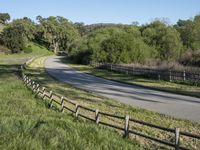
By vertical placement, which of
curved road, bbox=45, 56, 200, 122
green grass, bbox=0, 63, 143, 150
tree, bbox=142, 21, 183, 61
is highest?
tree, bbox=142, 21, 183, 61

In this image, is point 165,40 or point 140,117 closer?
point 140,117

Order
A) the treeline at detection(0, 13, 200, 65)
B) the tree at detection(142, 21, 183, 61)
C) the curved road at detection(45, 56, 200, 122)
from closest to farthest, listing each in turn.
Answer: the curved road at detection(45, 56, 200, 122)
the treeline at detection(0, 13, 200, 65)
the tree at detection(142, 21, 183, 61)

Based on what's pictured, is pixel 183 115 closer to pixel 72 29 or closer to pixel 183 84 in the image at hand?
pixel 183 84

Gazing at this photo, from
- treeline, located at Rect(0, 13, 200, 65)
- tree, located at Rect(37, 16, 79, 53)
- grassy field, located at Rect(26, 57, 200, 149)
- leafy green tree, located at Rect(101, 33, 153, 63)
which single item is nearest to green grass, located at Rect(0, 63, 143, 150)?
grassy field, located at Rect(26, 57, 200, 149)

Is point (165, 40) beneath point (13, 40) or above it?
beneath

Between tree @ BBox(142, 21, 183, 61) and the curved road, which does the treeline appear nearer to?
tree @ BBox(142, 21, 183, 61)

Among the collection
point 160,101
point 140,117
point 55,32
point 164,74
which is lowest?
point 160,101

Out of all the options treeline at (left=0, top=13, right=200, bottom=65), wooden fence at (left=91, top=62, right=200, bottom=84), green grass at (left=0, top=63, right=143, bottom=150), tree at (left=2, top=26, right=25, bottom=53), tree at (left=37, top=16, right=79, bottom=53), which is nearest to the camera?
green grass at (left=0, top=63, right=143, bottom=150)

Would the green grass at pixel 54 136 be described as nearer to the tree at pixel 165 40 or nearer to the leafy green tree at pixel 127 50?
the leafy green tree at pixel 127 50

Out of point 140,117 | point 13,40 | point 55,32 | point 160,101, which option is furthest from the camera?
point 55,32

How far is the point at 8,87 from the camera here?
34.1 meters

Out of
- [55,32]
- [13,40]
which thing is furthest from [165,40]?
[55,32]

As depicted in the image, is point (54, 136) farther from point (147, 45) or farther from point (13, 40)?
point (13, 40)

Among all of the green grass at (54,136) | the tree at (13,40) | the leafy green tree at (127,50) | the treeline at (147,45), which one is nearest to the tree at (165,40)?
the treeline at (147,45)
